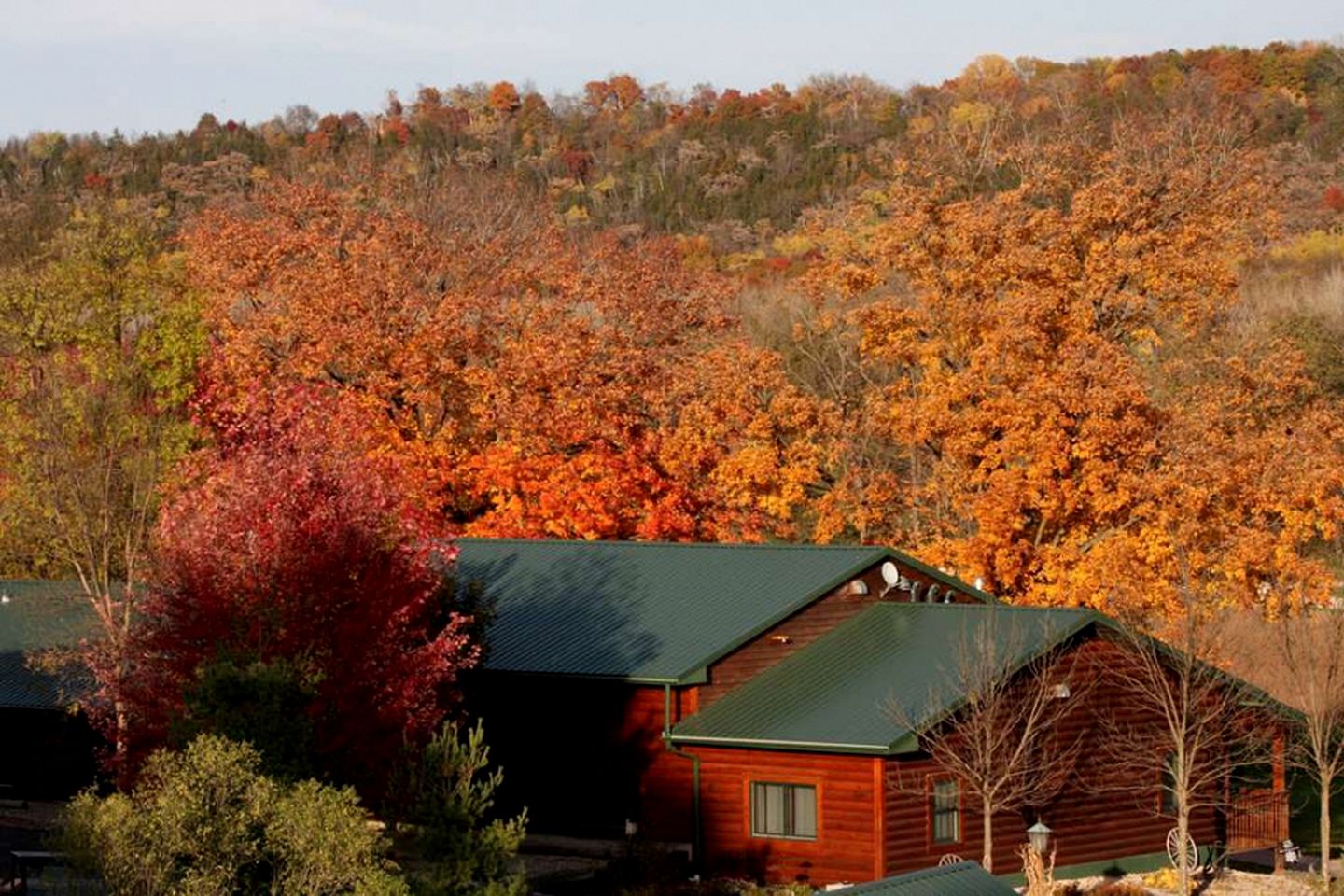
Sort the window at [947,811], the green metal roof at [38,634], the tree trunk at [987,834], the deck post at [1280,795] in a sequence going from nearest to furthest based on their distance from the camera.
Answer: the tree trunk at [987,834]
the window at [947,811]
the deck post at [1280,795]
the green metal roof at [38,634]

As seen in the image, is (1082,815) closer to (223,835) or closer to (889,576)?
(889,576)

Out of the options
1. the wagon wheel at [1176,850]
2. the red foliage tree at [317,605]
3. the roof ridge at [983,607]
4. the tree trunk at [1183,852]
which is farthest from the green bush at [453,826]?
the wagon wheel at [1176,850]

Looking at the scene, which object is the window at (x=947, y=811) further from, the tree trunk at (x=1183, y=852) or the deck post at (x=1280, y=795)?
the deck post at (x=1280, y=795)

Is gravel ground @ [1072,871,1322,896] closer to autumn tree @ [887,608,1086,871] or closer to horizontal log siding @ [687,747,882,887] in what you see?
Answer: autumn tree @ [887,608,1086,871]

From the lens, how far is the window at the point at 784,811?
3512 cm

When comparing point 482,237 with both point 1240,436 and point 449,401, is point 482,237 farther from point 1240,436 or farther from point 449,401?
point 1240,436

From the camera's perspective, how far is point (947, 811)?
35344 mm

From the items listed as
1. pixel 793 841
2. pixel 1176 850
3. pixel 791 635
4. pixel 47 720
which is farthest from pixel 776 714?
pixel 47 720

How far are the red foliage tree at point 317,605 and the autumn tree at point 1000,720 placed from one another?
24.5ft

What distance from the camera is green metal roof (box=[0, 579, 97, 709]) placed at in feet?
138

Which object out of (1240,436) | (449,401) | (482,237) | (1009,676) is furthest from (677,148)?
(1009,676)

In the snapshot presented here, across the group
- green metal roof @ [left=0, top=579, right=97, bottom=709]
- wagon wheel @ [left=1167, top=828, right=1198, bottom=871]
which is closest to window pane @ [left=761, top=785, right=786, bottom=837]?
wagon wheel @ [left=1167, top=828, right=1198, bottom=871]

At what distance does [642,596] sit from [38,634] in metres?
13.1

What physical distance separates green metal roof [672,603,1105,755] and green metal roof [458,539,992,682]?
Answer: 35.9 inches
